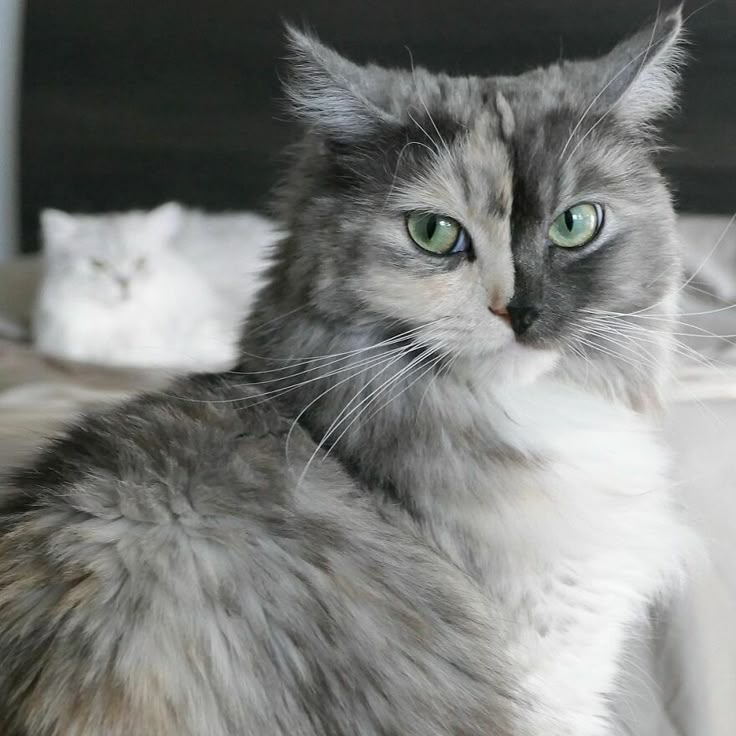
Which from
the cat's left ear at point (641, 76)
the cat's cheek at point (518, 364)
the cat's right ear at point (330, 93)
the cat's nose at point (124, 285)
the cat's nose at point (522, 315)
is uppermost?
the cat's left ear at point (641, 76)

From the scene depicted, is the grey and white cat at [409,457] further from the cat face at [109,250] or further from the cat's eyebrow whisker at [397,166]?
the cat face at [109,250]

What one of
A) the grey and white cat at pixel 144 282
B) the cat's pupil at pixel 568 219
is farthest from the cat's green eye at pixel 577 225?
the grey and white cat at pixel 144 282

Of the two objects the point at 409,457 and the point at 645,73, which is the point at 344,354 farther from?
the point at 645,73

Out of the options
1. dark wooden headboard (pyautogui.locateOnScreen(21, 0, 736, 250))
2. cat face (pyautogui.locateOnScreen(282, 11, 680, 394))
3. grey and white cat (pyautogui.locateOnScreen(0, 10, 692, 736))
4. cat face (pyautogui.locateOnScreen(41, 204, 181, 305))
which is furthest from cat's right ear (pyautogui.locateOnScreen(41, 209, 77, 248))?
cat face (pyautogui.locateOnScreen(282, 11, 680, 394))

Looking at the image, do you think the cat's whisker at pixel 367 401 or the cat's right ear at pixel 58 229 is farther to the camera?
the cat's right ear at pixel 58 229

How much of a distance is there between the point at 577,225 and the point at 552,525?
0.38 metres

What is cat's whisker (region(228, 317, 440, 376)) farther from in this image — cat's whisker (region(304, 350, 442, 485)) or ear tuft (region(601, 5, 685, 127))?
ear tuft (region(601, 5, 685, 127))

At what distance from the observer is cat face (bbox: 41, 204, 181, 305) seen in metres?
2.71

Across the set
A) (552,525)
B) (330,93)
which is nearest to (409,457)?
(552,525)

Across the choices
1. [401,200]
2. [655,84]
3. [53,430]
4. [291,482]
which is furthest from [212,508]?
[655,84]

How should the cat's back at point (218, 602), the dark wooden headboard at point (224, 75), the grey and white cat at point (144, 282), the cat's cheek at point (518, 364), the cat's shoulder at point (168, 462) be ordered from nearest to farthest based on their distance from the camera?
the cat's back at point (218, 602)
the cat's shoulder at point (168, 462)
the cat's cheek at point (518, 364)
the dark wooden headboard at point (224, 75)
the grey and white cat at point (144, 282)

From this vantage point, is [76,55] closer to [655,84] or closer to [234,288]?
[234,288]

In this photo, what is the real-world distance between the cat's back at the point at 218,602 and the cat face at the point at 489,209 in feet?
0.80

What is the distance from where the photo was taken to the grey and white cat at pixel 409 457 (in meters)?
0.74
